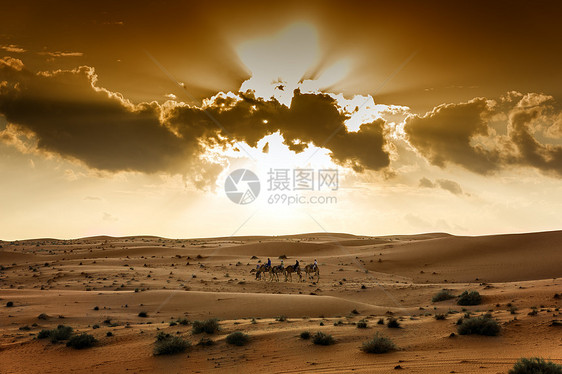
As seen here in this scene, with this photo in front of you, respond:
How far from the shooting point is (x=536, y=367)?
9.48m

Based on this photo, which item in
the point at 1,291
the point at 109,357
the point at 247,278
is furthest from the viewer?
the point at 247,278

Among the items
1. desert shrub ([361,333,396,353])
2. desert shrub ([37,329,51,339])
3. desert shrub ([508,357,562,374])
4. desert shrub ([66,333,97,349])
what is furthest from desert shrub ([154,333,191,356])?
desert shrub ([508,357,562,374])

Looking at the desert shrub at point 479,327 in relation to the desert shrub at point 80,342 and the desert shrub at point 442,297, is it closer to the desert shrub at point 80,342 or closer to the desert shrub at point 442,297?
the desert shrub at point 442,297

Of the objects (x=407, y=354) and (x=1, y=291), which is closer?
(x=407, y=354)

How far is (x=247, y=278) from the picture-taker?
128 feet

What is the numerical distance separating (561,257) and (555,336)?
115ft

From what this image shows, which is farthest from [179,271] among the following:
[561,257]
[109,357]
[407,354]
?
[561,257]

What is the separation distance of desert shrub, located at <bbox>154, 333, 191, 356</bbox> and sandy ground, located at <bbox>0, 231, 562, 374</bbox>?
305mm

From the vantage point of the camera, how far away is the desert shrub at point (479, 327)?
46.4 ft

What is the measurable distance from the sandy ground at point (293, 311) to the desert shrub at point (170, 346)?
1.00 ft

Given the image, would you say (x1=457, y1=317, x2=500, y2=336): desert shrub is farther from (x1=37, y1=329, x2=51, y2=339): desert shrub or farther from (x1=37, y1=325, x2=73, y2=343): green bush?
(x1=37, y1=329, x2=51, y2=339): desert shrub

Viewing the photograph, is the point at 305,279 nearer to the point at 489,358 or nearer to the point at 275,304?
the point at 275,304

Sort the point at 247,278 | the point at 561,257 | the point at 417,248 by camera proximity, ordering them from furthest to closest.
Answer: the point at 417,248 → the point at 561,257 → the point at 247,278

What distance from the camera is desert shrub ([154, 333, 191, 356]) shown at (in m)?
14.2
